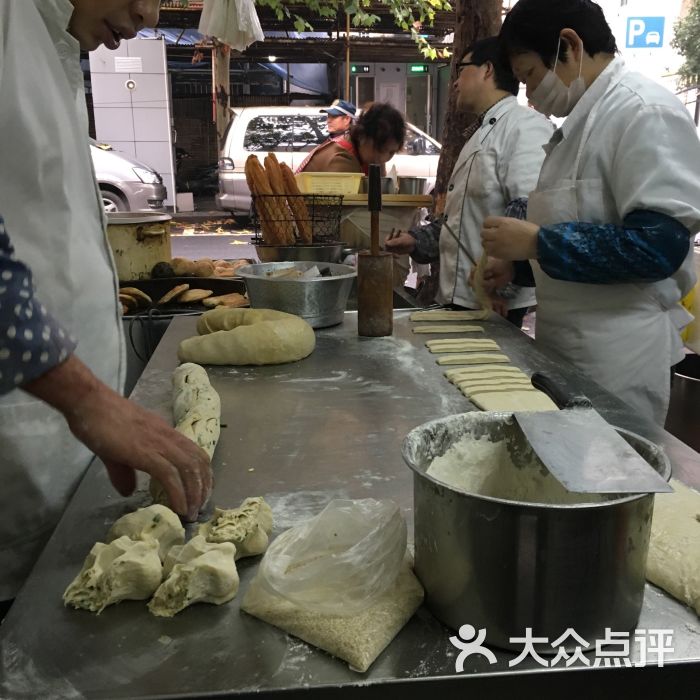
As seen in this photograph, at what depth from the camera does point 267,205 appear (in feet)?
11.1

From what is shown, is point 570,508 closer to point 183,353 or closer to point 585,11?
point 183,353

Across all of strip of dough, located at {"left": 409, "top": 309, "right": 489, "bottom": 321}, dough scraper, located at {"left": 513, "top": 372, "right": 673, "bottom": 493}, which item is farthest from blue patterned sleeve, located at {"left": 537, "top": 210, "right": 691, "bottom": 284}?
dough scraper, located at {"left": 513, "top": 372, "right": 673, "bottom": 493}

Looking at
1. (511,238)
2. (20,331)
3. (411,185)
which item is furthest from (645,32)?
(20,331)

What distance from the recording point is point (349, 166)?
4621mm

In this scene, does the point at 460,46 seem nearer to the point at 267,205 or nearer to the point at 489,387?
the point at 267,205

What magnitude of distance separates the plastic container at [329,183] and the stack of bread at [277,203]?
0.53 metres

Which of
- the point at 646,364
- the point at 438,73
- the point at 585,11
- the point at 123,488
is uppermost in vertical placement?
the point at 438,73

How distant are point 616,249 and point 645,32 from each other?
5.08m

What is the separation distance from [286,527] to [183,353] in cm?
109

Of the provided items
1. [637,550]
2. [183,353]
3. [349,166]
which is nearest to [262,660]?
[637,550]

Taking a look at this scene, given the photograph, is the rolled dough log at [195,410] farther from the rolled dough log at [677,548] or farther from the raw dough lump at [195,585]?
the rolled dough log at [677,548]

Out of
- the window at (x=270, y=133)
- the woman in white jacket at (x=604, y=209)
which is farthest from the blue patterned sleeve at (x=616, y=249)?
the window at (x=270, y=133)

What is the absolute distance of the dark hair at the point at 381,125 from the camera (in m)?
4.42

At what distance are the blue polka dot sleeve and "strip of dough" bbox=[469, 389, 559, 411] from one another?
3.59 feet
